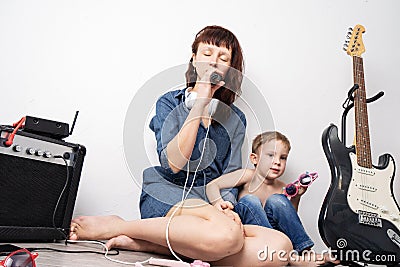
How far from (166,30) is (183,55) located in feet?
0.38

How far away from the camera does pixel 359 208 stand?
4.29ft

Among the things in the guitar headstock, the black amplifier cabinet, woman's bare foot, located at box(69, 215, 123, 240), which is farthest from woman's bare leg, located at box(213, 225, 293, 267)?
the guitar headstock

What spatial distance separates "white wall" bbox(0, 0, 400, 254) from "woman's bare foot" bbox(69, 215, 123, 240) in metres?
0.24

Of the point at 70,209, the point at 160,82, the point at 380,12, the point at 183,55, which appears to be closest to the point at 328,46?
the point at 380,12

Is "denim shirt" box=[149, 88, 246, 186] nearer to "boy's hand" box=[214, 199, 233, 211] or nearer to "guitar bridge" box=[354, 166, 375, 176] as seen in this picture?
"boy's hand" box=[214, 199, 233, 211]

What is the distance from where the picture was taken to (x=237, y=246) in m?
1.09

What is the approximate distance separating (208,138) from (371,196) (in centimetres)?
50

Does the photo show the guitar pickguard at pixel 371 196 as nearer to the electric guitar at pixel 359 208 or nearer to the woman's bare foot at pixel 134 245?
the electric guitar at pixel 359 208

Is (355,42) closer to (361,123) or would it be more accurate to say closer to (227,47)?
(361,123)

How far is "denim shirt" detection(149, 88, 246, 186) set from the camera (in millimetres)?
1364

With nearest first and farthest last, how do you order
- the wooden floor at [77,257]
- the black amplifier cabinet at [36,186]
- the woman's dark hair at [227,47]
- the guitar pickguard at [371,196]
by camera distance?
the wooden floor at [77,257]
the black amplifier cabinet at [36,186]
the guitar pickguard at [371,196]
the woman's dark hair at [227,47]

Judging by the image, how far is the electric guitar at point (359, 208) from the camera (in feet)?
4.16

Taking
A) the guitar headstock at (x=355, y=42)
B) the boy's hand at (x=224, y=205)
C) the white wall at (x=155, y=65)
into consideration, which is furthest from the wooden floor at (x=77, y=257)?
the guitar headstock at (x=355, y=42)

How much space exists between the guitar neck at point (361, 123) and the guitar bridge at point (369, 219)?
0.47ft
